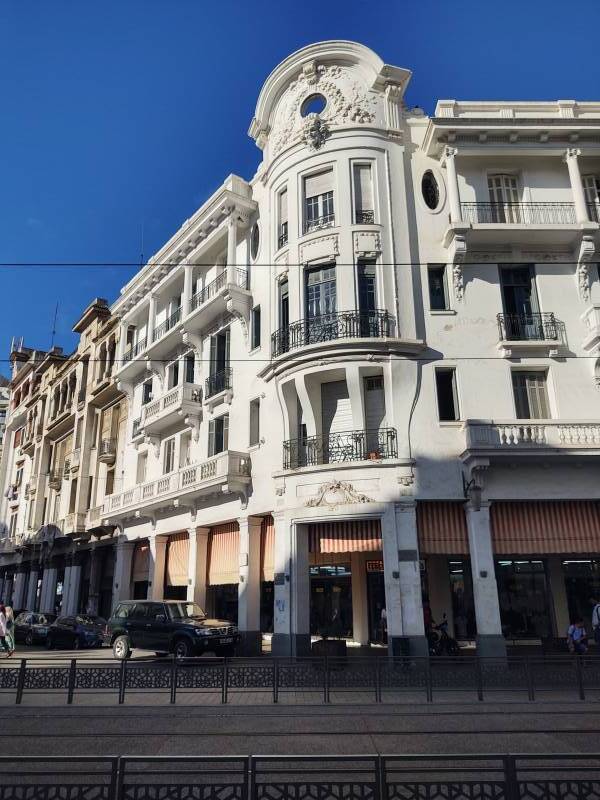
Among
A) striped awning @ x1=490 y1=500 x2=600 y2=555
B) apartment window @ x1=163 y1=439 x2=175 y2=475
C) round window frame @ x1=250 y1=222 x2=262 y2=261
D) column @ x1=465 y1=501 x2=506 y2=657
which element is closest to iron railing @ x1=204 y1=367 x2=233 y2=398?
apartment window @ x1=163 y1=439 x2=175 y2=475

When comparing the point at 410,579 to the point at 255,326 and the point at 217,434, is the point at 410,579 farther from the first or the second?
the point at 255,326

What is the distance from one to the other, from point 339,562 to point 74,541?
21306 mm

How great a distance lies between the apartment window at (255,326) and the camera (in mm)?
24453

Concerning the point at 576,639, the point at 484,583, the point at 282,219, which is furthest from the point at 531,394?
the point at 282,219

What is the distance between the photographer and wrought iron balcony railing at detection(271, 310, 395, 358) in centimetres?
2023

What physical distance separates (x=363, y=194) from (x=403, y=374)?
7.16 meters

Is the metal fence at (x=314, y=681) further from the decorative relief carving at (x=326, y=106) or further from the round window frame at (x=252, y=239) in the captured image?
the decorative relief carving at (x=326, y=106)

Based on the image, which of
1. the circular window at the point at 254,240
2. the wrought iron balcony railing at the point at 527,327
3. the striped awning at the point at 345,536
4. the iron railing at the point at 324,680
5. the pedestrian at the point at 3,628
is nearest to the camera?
the iron railing at the point at 324,680

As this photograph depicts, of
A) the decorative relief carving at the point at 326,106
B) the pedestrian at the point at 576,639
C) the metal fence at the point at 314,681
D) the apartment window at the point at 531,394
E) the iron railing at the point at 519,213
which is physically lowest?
the metal fence at the point at 314,681

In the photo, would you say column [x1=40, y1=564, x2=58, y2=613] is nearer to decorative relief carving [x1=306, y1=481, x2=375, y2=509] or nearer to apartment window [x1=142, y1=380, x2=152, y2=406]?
apartment window [x1=142, y1=380, x2=152, y2=406]

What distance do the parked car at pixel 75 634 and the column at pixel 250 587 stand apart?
26.6ft

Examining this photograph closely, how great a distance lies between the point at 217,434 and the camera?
26.1 m

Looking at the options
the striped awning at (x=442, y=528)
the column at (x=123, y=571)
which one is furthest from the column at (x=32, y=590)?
the striped awning at (x=442, y=528)

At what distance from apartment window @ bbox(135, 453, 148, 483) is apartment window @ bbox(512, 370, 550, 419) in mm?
19667
